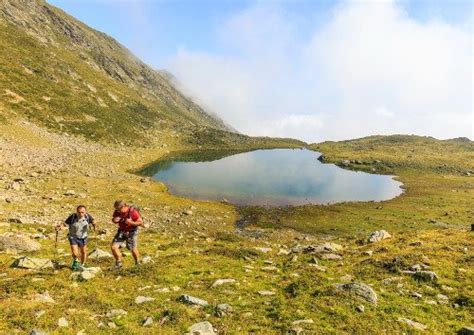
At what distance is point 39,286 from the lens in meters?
14.8

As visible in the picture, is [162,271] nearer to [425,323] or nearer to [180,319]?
[180,319]

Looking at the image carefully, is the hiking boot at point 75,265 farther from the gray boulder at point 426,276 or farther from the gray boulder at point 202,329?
the gray boulder at point 426,276

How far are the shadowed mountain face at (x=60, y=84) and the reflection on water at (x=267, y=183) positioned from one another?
76.9 ft

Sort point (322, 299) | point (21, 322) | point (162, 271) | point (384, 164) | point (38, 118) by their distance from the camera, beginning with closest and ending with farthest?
point (21, 322) < point (322, 299) < point (162, 271) < point (38, 118) < point (384, 164)

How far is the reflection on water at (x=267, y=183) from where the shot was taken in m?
66.6

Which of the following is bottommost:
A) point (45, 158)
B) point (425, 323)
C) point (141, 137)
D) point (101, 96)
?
point (425, 323)

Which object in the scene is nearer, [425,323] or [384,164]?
[425,323]

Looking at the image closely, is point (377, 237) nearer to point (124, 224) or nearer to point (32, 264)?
point (124, 224)

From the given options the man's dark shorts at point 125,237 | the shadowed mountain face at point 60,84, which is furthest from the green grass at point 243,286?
the shadowed mountain face at point 60,84

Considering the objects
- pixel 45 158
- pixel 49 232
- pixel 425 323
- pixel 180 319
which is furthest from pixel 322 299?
pixel 45 158

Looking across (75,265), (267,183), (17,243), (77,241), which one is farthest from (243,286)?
(267,183)

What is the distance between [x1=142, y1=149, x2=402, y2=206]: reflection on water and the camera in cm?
6656

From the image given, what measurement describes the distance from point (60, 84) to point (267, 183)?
7456 centimetres

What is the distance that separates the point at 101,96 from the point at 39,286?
127643 mm
